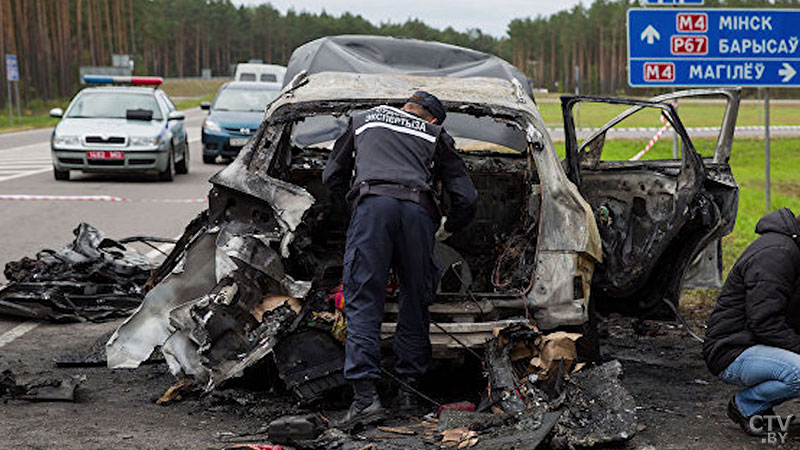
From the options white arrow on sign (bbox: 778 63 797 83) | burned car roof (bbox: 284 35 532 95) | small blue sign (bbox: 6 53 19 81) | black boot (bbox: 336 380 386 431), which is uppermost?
small blue sign (bbox: 6 53 19 81)

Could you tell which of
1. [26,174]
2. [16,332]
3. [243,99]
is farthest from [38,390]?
[243,99]

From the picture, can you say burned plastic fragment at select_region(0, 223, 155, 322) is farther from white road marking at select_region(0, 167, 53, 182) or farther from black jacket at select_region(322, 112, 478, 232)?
white road marking at select_region(0, 167, 53, 182)

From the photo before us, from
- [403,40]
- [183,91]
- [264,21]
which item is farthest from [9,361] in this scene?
[264,21]

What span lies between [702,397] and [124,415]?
3.19 m

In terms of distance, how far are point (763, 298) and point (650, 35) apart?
27.1 ft

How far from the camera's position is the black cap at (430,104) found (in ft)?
19.3

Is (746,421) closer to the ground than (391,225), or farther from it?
closer to the ground

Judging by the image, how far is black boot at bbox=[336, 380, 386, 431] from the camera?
535 cm

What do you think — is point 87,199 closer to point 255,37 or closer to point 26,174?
point 26,174

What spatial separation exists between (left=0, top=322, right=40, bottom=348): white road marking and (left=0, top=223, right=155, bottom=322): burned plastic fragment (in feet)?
0.30

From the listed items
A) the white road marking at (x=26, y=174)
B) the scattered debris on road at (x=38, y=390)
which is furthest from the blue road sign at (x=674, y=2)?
the white road marking at (x=26, y=174)

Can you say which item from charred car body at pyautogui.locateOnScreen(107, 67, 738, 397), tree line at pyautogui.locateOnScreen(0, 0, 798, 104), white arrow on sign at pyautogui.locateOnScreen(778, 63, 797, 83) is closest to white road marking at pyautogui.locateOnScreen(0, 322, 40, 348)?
charred car body at pyautogui.locateOnScreen(107, 67, 738, 397)

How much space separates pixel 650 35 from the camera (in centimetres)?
1288

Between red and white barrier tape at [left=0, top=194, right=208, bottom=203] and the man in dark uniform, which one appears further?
red and white barrier tape at [left=0, top=194, right=208, bottom=203]
